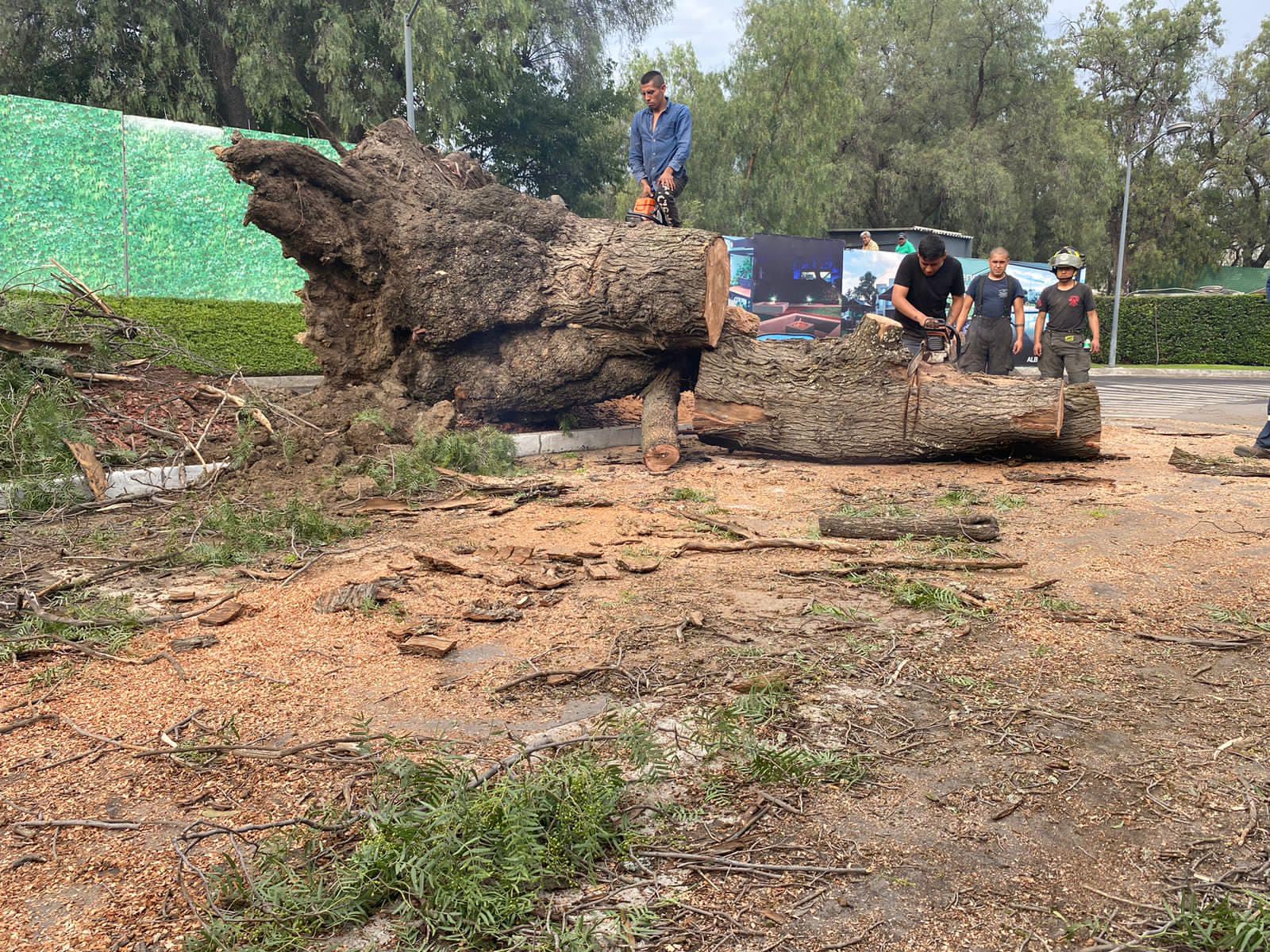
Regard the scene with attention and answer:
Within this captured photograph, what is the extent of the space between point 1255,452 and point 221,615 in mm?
8185

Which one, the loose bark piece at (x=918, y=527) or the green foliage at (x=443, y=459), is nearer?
the loose bark piece at (x=918, y=527)

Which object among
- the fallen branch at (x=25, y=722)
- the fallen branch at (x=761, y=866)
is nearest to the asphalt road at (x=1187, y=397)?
the fallen branch at (x=761, y=866)

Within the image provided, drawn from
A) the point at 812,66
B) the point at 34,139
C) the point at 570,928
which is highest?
the point at 812,66

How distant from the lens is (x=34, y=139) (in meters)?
12.5

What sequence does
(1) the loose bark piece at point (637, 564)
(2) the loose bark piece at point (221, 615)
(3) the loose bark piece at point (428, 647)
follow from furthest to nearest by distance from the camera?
(1) the loose bark piece at point (637, 564) → (2) the loose bark piece at point (221, 615) → (3) the loose bark piece at point (428, 647)

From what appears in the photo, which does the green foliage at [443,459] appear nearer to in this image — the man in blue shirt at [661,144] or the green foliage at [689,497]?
the green foliage at [689,497]

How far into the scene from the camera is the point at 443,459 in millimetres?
7129

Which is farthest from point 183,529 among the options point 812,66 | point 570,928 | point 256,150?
point 812,66

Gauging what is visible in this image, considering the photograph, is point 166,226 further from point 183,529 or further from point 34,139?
point 183,529

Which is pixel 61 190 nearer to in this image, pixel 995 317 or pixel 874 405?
pixel 874 405

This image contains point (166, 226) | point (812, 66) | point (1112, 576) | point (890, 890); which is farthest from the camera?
point (812, 66)

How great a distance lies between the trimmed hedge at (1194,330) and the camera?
88.6 feet

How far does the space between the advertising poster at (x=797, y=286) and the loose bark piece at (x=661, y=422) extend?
9608 millimetres

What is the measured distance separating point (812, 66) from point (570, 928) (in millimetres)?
27694
